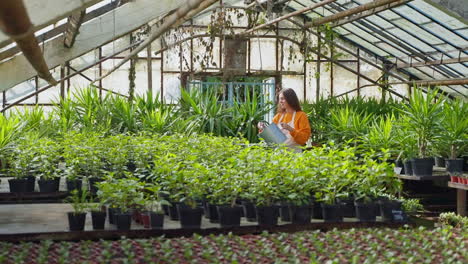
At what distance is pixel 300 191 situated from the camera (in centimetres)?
450

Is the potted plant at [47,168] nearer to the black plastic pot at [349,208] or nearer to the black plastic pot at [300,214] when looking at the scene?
the black plastic pot at [300,214]

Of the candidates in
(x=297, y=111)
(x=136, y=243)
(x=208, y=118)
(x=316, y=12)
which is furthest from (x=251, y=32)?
(x=136, y=243)

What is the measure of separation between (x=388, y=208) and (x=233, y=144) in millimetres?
2746

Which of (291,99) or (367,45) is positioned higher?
(367,45)

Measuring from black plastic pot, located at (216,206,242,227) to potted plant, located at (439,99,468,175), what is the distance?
3221 millimetres

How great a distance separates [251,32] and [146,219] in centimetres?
903

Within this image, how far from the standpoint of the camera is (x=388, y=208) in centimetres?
464

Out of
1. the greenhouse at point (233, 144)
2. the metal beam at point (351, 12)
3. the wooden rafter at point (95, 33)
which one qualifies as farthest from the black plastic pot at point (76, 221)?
the metal beam at point (351, 12)

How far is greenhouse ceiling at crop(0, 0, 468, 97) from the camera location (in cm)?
873

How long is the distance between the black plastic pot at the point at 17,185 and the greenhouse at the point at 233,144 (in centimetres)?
1

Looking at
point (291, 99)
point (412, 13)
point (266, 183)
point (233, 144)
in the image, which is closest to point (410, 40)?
point (412, 13)

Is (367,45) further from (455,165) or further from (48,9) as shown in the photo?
(48,9)

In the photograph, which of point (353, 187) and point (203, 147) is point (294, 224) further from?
point (203, 147)

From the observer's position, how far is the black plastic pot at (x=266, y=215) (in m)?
4.43
